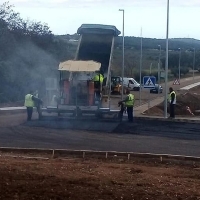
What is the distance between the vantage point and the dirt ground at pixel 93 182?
41.7 feet

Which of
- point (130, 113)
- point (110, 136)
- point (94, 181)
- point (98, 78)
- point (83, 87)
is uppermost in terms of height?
point (98, 78)

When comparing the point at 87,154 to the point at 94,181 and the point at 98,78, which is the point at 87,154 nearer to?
the point at 94,181

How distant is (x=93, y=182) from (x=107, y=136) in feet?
41.9

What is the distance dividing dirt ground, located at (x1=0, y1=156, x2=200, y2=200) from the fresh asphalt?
534 cm

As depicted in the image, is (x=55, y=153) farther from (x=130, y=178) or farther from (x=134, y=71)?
(x=134, y=71)

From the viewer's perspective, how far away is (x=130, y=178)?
1544 cm

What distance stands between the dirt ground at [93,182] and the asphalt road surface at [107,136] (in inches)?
210

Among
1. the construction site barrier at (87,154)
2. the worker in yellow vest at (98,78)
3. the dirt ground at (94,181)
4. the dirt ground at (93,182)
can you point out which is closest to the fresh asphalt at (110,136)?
the construction site barrier at (87,154)

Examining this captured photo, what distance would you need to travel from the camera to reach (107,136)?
2673 cm

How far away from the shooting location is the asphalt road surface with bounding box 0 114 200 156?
2358 cm

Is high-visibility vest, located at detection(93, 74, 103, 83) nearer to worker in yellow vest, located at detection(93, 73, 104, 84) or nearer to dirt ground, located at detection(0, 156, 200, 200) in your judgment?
worker in yellow vest, located at detection(93, 73, 104, 84)

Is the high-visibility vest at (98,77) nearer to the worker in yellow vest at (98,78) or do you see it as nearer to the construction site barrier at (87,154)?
the worker in yellow vest at (98,78)

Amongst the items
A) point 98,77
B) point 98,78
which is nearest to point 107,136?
point 98,78

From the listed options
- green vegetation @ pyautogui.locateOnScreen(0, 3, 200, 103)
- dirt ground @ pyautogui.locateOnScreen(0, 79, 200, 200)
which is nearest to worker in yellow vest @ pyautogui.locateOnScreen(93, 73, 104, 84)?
green vegetation @ pyautogui.locateOnScreen(0, 3, 200, 103)
